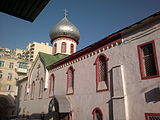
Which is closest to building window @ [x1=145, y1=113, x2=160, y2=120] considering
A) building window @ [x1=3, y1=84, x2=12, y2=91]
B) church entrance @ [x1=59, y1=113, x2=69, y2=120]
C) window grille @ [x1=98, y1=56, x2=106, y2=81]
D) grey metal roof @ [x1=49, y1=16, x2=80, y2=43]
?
window grille @ [x1=98, y1=56, x2=106, y2=81]

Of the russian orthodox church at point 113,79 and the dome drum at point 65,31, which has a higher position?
the dome drum at point 65,31

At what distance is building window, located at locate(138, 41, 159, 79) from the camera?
7.72 m

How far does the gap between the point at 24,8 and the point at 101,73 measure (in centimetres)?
767

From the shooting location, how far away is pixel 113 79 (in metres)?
9.25

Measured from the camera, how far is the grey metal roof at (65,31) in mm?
21620

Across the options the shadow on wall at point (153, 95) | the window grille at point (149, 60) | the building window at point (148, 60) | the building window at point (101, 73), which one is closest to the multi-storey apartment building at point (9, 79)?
the building window at point (101, 73)

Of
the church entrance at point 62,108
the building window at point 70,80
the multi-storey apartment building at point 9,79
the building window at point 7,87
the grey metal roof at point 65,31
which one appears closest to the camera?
the church entrance at point 62,108

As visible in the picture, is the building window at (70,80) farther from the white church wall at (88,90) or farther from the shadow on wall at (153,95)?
the shadow on wall at (153,95)

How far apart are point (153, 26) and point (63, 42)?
1505 cm

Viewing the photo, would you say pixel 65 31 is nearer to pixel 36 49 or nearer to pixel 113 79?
pixel 113 79

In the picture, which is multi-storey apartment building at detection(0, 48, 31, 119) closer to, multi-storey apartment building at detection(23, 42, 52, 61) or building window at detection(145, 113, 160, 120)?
multi-storey apartment building at detection(23, 42, 52, 61)

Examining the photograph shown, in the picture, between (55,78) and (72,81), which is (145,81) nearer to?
(72,81)

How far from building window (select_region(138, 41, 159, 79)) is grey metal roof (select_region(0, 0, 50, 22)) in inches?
243

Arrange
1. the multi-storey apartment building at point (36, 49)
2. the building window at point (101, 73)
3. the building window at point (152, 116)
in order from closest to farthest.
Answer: the building window at point (152, 116) → the building window at point (101, 73) → the multi-storey apartment building at point (36, 49)
